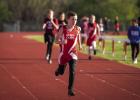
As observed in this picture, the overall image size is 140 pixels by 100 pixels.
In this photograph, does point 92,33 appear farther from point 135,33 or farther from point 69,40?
point 69,40

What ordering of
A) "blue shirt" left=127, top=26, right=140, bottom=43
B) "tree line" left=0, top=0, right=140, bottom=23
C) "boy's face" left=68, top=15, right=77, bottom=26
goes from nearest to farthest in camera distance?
1. "boy's face" left=68, top=15, right=77, bottom=26
2. "blue shirt" left=127, top=26, right=140, bottom=43
3. "tree line" left=0, top=0, right=140, bottom=23

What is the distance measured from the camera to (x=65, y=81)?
18531 mm

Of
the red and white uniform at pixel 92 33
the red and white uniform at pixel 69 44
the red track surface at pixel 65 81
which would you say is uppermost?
the red and white uniform at pixel 69 44

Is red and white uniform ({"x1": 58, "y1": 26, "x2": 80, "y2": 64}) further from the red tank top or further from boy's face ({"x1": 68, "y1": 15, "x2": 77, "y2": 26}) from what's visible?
boy's face ({"x1": 68, "y1": 15, "x2": 77, "y2": 26})

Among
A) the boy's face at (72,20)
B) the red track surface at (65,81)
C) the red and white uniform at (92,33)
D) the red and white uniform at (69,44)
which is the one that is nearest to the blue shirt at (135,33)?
the red track surface at (65,81)

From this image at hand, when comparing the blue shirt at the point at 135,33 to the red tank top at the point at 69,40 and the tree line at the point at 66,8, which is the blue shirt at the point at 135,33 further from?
the tree line at the point at 66,8

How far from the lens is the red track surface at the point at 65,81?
594 inches

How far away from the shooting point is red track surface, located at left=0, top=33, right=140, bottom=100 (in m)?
15.1

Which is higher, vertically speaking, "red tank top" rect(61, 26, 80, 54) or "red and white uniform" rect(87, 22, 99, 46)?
"red tank top" rect(61, 26, 80, 54)

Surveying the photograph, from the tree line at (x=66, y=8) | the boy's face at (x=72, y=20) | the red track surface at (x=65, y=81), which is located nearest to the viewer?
the boy's face at (x=72, y=20)

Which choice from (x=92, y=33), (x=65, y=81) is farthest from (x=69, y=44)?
(x=92, y=33)

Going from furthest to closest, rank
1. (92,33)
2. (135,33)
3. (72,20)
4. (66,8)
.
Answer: (66,8) < (92,33) < (135,33) < (72,20)

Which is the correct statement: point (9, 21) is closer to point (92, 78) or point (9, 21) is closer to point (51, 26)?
point (51, 26)

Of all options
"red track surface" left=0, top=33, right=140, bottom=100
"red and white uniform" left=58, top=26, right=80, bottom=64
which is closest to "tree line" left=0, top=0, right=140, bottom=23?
"red track surface" left=0, top=33, right=140, bottom=100
